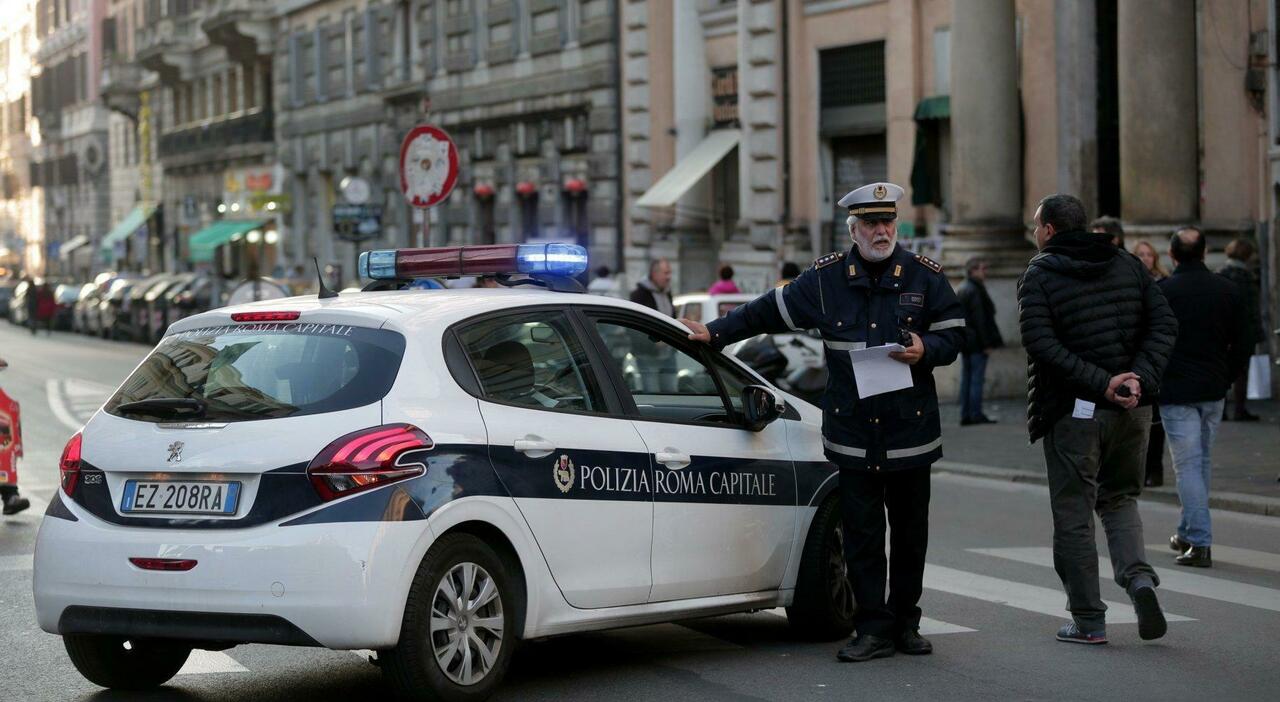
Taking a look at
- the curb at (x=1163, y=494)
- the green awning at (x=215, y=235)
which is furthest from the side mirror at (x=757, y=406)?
the green awning at (x=215, y=235)

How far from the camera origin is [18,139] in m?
106

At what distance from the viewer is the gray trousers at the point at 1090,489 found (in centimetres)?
827

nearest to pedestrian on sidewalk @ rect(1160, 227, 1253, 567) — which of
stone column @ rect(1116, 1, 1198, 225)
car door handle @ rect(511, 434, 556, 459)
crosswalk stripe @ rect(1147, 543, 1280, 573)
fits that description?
crosswalk stripe @ rect(1147, 543, 1280, 573)

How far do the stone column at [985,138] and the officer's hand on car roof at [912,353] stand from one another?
54.9 feet

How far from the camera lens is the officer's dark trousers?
26.1 feet

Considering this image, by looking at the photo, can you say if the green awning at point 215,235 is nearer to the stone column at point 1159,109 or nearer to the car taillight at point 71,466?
the stone column at point 1159,109

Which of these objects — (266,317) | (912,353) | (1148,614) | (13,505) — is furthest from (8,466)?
(1148,614)

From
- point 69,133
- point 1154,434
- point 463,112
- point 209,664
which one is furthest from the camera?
point 69,133

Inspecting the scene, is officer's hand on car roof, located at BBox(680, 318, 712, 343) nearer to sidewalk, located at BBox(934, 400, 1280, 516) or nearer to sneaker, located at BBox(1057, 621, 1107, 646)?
sneaker, located at BBox(1057, 621, 1107, 646)

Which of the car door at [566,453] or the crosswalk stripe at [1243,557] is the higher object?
the car door at [566,453]

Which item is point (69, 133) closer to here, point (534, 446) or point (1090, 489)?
point (1090, 489)

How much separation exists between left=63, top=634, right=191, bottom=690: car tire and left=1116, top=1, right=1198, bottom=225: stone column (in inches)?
647

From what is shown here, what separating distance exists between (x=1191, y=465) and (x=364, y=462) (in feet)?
19.6

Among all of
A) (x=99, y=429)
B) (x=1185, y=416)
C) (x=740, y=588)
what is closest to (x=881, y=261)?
(x=740, y=588)
